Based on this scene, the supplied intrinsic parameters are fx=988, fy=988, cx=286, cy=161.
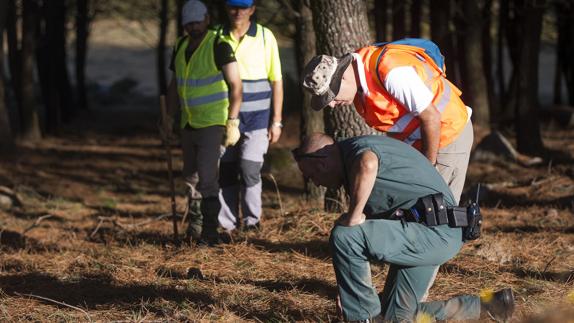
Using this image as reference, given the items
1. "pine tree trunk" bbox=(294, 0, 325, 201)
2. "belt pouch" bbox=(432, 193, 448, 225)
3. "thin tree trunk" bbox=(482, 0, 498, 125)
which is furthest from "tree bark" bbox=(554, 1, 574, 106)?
"belt pouch" bbox=(432, 193, 448, 225)

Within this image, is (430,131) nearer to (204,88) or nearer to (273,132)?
(204,88)

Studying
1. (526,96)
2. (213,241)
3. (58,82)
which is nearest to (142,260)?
Answer: (213,241)

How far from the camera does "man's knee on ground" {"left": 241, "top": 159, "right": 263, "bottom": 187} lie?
7.89 metres

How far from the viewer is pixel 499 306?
5.06 metres

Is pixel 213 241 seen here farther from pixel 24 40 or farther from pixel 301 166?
pixel 24 40

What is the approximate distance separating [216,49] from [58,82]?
1499 centimetres

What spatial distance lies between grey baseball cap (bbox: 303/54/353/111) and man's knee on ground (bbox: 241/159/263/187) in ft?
9.09

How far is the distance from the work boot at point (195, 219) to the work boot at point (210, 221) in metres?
0.26

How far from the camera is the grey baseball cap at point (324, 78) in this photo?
5062mm

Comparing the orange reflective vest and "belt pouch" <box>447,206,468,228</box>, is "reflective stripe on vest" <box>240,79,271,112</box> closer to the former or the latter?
the orange reflective vest

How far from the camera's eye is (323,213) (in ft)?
26.3

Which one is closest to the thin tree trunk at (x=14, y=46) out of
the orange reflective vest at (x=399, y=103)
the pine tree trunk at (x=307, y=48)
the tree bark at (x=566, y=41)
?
the pine tree trunk at (x=307, y=48)

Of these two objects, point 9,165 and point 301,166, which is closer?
point 301,166

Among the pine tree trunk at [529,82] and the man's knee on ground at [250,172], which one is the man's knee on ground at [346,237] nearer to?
the man's knee on ground at [250,172]
